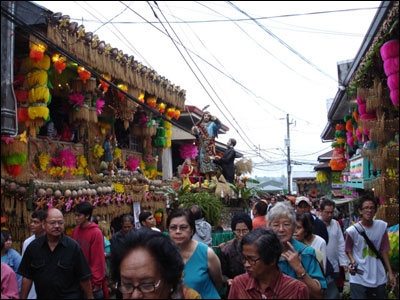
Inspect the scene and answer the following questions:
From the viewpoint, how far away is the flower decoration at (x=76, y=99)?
11484 mm

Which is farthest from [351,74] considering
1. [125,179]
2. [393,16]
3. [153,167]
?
[153,167]

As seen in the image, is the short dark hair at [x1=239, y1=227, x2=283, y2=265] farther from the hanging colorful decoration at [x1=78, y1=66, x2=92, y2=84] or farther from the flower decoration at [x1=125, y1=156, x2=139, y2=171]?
the flower decoration at [x1=125, y1=156, x2=139, y2=171]

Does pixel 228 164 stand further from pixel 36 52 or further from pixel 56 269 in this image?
pixel 56 269

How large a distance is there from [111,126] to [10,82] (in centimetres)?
709

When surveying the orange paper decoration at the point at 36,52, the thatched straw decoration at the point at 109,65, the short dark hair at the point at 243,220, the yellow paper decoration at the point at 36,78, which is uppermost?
the thatched straw decoration at the point at 109,65

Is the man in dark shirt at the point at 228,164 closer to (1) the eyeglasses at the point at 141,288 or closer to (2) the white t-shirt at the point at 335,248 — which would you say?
(2) the white t-shirt at the point at 335,248

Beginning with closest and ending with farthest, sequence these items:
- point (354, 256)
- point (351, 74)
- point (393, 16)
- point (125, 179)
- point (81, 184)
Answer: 1. point (354, 256)
2. point (393, 16)
3. point (351, 74)
4. point (81, 184)
5. point (125, 179)

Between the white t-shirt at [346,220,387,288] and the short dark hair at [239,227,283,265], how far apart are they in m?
2.86

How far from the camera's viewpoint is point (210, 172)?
1218 cm

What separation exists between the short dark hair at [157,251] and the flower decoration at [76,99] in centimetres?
986

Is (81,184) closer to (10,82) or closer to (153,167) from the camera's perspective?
(10,82)

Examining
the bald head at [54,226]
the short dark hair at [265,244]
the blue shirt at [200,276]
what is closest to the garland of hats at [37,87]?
the bald head at [54,226]

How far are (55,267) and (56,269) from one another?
0.9 inches

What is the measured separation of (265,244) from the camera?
276 cm
